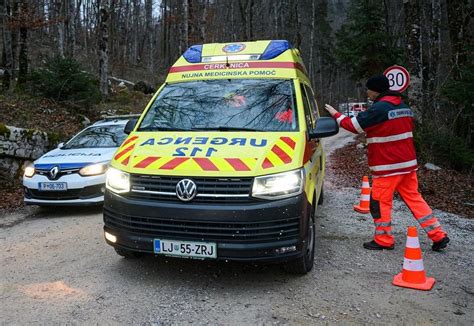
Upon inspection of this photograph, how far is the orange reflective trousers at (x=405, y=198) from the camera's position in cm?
523

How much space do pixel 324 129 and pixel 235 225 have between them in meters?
1.57

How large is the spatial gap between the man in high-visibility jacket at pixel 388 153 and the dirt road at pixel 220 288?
488 millimetres

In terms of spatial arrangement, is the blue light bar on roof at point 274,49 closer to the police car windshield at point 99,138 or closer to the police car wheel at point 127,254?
the police car wheel at point 127,254

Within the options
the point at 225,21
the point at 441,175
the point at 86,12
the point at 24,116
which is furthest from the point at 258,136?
the point at 86,12

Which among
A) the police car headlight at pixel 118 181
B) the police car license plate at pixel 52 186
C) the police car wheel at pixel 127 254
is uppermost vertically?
the police car headlight at pixel 118 181

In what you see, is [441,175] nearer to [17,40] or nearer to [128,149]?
[128,149]

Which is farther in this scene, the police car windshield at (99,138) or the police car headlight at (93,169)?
the police car windshield at (99,138)

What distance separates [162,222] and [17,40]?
54.1ft

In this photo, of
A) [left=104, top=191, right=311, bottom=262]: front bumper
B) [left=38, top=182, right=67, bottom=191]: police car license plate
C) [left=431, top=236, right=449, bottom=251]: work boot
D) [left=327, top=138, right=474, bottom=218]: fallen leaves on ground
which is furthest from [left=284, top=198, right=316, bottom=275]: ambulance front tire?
[left=327, top=138, right=474, bottom=218]: fallen leaves on ground

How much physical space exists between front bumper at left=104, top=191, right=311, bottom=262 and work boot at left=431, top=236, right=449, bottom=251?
230 centimetres

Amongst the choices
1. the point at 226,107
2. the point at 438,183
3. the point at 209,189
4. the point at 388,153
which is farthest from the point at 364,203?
the point at 209,189

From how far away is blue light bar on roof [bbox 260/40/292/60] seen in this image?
5.56 meters

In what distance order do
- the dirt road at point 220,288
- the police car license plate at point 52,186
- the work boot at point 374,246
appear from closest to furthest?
the dirt road at point 220,288, the work boot at point 374,246, the police car license plate at point 52,186

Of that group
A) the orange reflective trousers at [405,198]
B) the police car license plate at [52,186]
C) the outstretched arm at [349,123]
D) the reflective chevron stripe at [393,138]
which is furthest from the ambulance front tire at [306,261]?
the police car license plate at [52,186]
